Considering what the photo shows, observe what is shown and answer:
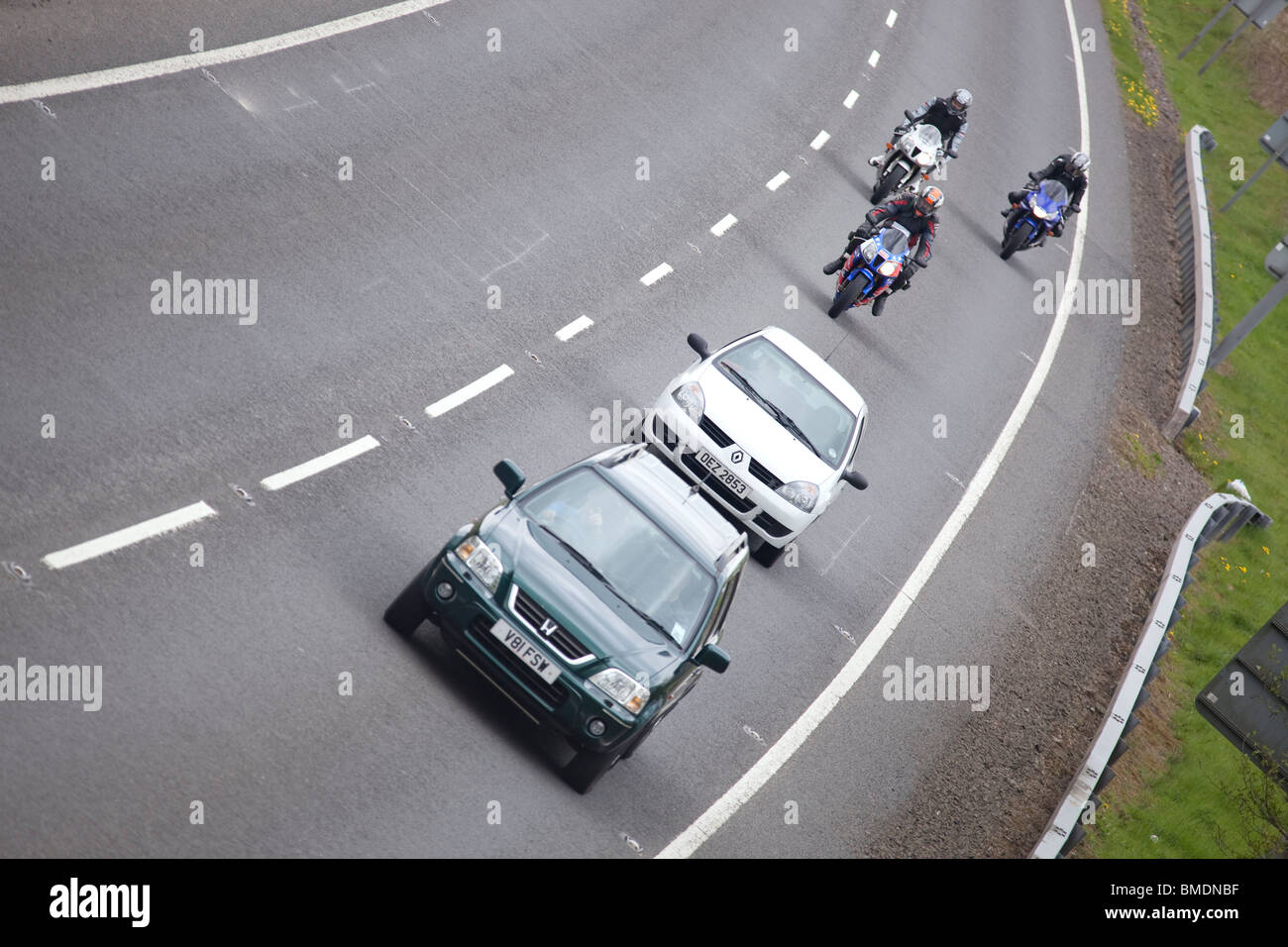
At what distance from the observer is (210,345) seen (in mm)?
11344

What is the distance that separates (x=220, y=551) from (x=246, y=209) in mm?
4901

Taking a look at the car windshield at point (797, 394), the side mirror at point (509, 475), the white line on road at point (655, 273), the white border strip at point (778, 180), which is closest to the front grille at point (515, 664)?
the side mirror at point (509, 475)

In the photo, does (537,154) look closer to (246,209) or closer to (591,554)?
(246,209)

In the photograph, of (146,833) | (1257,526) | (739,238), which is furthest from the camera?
(1257,526)

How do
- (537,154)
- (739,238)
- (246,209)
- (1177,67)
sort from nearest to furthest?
(246,209) < (537,154) < (739,238) < (1177,67)

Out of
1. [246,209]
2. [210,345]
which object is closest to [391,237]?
[246,209]

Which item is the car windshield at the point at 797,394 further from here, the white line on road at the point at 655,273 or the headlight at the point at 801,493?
the white line on road at the point at 655,273

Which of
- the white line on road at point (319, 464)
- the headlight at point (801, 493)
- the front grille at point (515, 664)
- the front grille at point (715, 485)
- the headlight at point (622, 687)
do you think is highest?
the headlight at point (622, 687)

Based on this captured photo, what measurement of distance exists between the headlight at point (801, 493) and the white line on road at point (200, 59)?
7.76 metres

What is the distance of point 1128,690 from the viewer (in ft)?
45.9

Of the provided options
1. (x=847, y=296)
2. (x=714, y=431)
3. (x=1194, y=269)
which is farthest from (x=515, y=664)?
(x=1194, y=269)

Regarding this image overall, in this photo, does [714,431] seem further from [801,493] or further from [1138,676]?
[1138,676]

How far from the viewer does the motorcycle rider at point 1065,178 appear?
76.4ft

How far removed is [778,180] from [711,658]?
1280cm
